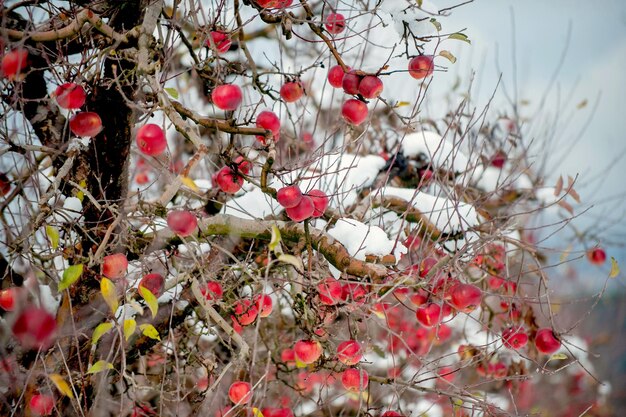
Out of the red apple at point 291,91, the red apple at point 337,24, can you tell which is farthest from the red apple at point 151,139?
the red apple at point 337,24

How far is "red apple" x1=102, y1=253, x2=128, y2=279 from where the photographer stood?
6.48ft

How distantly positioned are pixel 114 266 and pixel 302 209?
785mm

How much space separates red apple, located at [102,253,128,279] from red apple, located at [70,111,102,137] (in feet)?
1.65

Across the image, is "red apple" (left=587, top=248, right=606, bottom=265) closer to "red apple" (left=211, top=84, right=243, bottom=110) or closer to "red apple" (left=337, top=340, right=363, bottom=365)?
"red apple" (left=337, top=340, right=363, bottom=365)

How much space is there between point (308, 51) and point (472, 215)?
222cm

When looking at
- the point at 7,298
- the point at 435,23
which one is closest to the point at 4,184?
the point at 7,298

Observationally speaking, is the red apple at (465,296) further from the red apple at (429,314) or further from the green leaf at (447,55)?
the green leaf at (447,55)

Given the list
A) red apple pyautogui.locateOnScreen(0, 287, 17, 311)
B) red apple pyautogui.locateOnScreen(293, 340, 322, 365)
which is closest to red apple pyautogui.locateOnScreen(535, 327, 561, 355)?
red apple pyautogui.locateOnScreen(293, 340, 322, 365)

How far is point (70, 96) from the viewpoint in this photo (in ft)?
6.26

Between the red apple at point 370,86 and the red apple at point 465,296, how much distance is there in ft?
3.01

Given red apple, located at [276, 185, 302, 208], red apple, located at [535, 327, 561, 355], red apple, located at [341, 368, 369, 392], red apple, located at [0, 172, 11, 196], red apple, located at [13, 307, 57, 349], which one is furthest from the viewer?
red apple, located at [535, 327, 561, 355]

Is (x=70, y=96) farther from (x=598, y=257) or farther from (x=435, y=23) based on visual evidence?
(x=598, y=257)

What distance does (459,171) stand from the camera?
3615mm

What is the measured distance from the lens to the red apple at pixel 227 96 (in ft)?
6.15
